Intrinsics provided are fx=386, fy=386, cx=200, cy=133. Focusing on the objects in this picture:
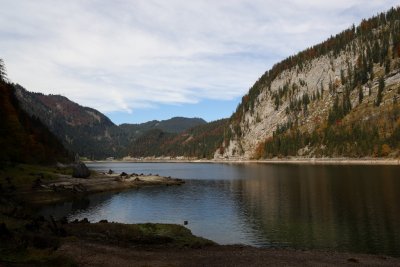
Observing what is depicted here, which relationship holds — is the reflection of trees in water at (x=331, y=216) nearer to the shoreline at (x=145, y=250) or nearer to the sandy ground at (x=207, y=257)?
the sandy ground at (x=207, y=257)

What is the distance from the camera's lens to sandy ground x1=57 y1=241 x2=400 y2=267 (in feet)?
110

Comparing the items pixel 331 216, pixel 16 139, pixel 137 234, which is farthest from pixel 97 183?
pixel 331 216

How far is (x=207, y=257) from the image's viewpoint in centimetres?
3706

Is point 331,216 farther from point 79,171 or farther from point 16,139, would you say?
point 16,139

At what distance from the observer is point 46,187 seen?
3548 inches

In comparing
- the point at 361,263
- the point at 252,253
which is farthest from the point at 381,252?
the point at 252,253

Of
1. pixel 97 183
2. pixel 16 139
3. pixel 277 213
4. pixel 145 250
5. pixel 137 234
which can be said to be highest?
pixel 16 139

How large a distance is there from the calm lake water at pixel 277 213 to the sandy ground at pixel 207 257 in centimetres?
583

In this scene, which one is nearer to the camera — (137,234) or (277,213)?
(137,234)

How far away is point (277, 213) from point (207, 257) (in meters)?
31.8

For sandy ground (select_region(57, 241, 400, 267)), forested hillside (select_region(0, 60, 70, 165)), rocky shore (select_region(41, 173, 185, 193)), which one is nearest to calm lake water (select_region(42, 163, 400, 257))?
sandy ground (select_region(57, 241, 400, 267))

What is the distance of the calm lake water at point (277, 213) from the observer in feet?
158

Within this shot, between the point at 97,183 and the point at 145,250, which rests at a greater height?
the point at 97,183

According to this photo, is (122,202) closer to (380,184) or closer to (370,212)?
(370,212)
